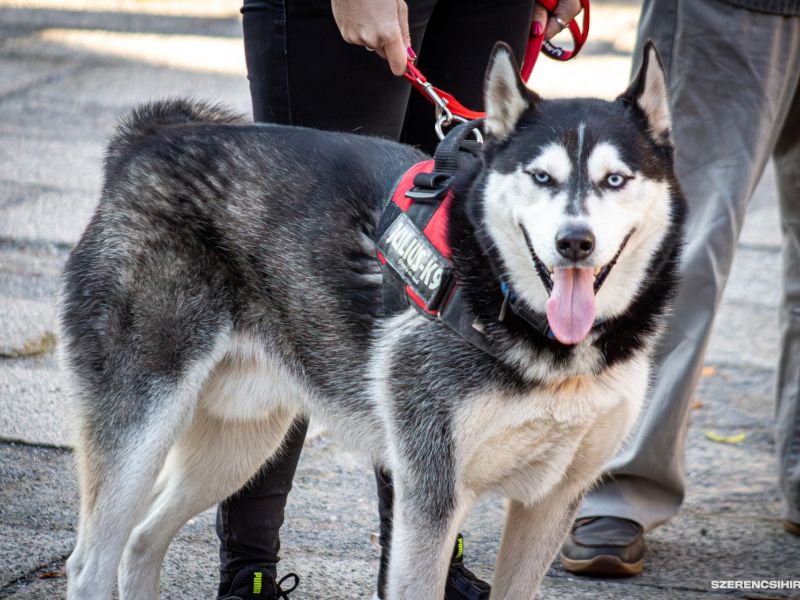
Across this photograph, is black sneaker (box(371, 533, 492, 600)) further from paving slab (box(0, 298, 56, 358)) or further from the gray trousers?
paving slab (box(0, 298, 56, 358))

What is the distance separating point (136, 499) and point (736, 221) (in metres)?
2.07

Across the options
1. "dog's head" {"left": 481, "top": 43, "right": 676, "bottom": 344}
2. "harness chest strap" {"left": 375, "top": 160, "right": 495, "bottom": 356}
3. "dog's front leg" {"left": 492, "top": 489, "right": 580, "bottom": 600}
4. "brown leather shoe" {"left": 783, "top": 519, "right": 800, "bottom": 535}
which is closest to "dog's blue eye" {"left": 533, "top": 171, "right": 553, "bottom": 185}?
"dog's head" {"left": 481, "top": 43, "right": 676, "bottom": 344}

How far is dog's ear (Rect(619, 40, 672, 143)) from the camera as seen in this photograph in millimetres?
2584

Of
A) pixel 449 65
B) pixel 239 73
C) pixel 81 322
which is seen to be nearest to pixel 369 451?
pixel 81 322

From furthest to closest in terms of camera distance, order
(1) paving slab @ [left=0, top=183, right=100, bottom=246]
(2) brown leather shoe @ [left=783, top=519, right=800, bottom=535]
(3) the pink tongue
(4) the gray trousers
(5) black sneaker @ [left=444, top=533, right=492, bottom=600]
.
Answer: (1) paving slab @ [left=0, top=183, right=100, bottom=246], (2) brown leather shoe @ [left=783, top=519, right=800, bottom=535], (4) the gray trousers, (5) black sneaker @ [left=444, top=533, right=492, bottom=600], (3) the pink tongue

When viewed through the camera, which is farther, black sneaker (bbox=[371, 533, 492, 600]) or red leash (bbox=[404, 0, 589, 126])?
black sneaker (bbox=[371, 533, 492, 600])

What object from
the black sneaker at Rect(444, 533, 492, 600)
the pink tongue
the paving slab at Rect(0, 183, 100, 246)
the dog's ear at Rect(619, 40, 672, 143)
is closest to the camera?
the pink tongue

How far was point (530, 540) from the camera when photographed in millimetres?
2955

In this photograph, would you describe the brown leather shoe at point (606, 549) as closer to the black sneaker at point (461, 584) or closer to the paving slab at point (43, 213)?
the black sneaker at point (461, 584)

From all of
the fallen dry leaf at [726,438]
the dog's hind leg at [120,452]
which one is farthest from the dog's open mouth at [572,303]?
the fallen dry leaf at [726,438]

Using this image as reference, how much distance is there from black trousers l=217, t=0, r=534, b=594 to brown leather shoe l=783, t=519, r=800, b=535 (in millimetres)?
1570

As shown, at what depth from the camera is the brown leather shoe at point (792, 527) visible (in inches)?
151

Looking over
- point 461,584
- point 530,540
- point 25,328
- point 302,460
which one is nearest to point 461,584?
point 461,584

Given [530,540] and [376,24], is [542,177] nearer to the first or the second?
[376,24]
